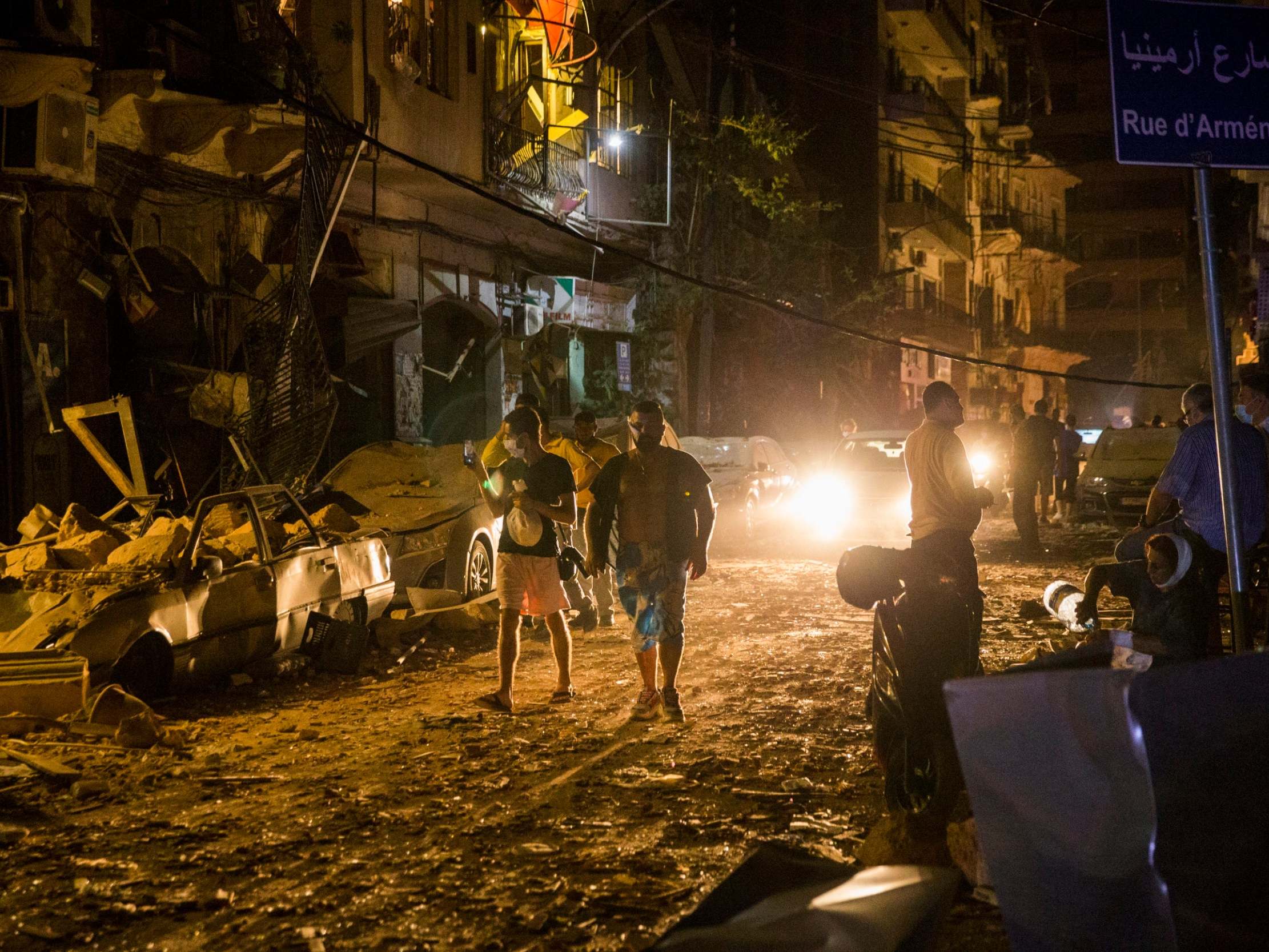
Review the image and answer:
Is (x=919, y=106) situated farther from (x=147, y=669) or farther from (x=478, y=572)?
(x=147, y=669)

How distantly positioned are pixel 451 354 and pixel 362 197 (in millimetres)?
4375

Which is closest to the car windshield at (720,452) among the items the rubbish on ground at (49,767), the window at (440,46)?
the window at (440,46)

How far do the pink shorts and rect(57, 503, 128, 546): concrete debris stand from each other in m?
3.24

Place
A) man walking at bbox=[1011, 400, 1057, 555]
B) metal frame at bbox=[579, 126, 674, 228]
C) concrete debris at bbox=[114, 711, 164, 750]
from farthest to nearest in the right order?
metal frame at bbox=[579, 126, 674, 228]
man walking at bbox=[1011, 400, 1057, 555]
concrete debris at bbox=[114, 711, 164, 750]

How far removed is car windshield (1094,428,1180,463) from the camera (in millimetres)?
21531

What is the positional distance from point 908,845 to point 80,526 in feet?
22.8

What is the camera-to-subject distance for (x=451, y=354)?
2189 cm

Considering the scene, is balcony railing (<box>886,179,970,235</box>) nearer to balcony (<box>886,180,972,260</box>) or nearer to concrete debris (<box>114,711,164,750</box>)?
balcony (<box>886,180,972,260</box>)

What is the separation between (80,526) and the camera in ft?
30.6

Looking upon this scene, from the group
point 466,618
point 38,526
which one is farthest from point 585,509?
point 38,526

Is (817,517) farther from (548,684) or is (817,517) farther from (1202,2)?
(1202,2)

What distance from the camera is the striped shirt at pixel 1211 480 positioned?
6.59 metres

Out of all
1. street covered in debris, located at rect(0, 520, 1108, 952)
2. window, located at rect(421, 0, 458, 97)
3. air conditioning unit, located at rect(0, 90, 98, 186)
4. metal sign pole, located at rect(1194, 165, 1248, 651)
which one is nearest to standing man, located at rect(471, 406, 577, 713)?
street covered in debris, located at rect(0, 520, 1108, 952)

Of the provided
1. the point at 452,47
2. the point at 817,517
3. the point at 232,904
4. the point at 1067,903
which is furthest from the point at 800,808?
the point at 452,47
